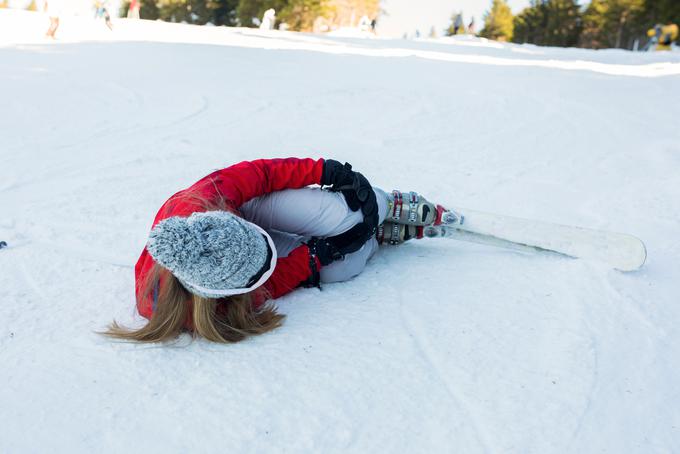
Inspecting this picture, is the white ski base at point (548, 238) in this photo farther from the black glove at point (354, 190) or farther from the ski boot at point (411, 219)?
the black glove at point (354, 190)

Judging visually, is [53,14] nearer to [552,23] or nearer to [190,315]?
[190,315]

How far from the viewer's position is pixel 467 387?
1660 millimetres

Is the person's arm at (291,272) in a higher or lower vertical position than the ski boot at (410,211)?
lower

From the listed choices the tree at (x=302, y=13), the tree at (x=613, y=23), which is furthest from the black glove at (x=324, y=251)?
the tree at (x=613, y=23)

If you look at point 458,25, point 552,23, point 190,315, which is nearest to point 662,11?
point 552,23

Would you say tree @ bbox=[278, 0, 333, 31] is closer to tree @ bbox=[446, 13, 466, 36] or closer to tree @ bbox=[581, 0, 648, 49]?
tree @ bbox=[446, 13, 466, 36]

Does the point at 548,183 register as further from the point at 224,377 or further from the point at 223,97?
the point at 223,97

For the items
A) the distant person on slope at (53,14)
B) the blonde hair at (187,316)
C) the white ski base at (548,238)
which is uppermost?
the distant person on slope at (53,14)

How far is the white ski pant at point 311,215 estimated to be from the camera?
2355 mm

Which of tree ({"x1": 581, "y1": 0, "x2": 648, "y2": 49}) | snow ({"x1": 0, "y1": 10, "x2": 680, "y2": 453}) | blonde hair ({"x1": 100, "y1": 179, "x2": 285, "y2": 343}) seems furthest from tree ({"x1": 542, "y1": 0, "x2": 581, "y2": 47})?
blonde hair ({"x1": 100, "y1": 179, "x2": 285, "y2": 343})

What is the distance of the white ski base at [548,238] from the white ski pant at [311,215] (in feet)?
1.79

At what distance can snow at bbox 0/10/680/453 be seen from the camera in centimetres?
152

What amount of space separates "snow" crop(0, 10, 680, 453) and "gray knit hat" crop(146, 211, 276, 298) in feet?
0.91

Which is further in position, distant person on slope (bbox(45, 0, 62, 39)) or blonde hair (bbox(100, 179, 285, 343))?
distant person on slope (bbox(45, 0, 62, 39))
